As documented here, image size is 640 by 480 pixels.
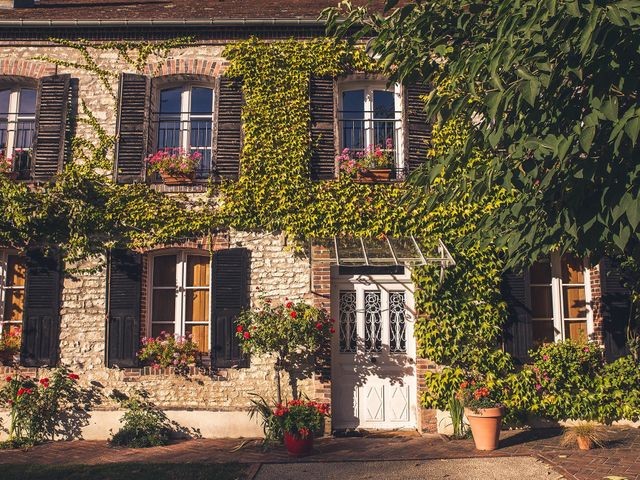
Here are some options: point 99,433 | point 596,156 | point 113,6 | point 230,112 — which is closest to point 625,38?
point 596,156

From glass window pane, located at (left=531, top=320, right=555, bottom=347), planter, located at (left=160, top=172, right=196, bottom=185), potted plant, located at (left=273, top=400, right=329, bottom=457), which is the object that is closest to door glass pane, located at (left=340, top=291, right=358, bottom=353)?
potted plant, located at (left=273, top=400, right=329, bottom=457)

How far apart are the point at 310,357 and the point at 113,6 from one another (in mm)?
6882

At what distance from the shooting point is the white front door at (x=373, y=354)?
8.22 meters

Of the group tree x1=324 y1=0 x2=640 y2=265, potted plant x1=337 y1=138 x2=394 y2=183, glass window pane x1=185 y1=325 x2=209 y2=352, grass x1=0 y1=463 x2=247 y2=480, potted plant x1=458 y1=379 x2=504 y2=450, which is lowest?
grass x1=0 y1=463 x2=247 y2=480

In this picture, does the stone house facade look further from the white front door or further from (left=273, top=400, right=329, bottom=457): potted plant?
(left=273, top=400, right=329, bottom=457): potted plant

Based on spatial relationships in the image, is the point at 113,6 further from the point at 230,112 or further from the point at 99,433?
the point at 99,433

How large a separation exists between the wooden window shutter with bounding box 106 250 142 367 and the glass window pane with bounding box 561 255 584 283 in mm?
6409

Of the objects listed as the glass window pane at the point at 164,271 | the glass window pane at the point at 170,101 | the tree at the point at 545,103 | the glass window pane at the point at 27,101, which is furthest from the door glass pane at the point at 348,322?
the glass window pane at the point at 27,101

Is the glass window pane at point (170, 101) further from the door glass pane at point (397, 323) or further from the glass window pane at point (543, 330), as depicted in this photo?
the glass window pane at point (543, 330)

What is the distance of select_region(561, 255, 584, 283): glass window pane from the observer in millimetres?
8633

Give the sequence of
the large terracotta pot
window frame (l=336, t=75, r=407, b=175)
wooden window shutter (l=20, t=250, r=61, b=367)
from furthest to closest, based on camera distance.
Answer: window frame (l=336, t=75, r=407, b=175) < wooden window shutter (l=20, t=250, r=61, b=367) < the large terracotta pot

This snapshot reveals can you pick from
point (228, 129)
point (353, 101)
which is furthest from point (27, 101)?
point (353, 101)

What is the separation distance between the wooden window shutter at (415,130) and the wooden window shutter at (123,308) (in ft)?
14.3

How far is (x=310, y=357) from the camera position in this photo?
8086 mm
